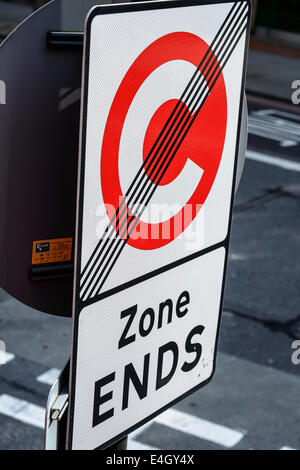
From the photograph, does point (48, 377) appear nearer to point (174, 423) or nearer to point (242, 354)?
point (174, 423)

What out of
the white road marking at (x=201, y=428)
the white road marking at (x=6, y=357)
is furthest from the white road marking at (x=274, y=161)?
the white road marking at (x=201, y=428)

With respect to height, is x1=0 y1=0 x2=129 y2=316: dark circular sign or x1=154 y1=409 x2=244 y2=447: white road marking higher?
x1=0 y1=0 x2=129 y2=316: dark circular sign

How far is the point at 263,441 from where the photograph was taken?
21.1 ft

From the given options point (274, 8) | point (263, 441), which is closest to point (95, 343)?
point (263, 441)

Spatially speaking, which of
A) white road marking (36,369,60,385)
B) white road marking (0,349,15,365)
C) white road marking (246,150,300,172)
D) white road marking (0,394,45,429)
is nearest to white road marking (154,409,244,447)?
white road marking (0,394,45,429)

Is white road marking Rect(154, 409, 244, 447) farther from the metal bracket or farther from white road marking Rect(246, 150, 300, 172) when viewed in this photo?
white road marking Rect(246, 150, 300, 172)

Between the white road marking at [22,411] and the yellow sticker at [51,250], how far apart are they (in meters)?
4.38

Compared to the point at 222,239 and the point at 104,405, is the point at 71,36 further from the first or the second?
the point at 104,405

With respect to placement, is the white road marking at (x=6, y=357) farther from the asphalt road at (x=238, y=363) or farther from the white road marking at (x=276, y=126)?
the white road marking at (x=276, y=126)

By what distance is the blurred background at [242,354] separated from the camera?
6477 mm

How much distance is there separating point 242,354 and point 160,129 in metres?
5.82

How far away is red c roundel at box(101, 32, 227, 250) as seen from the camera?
6.53 ft

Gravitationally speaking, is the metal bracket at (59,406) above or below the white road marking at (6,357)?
above

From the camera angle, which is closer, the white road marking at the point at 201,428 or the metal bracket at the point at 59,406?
the metal bracket at the point at 59,406
